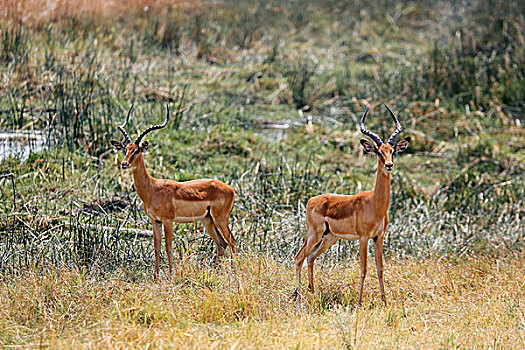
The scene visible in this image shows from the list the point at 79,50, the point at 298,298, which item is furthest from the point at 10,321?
the point at 79,50

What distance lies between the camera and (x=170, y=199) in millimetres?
4973

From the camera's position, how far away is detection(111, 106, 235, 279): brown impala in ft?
16.3

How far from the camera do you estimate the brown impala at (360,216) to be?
14.9 feet

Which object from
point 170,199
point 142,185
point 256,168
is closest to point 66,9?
point 256,168

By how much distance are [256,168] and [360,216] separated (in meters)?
3.58

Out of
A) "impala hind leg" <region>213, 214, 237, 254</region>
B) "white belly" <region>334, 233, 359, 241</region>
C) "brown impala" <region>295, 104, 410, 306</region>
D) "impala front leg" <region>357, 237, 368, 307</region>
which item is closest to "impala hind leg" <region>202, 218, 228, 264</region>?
"impala hind leg" <region>213, 214, 237, 254</region>

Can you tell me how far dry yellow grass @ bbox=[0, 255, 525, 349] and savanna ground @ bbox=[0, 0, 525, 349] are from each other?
0.02 metres

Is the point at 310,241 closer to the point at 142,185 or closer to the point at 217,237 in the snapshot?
the point at 217,237

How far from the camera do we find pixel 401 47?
588 inches

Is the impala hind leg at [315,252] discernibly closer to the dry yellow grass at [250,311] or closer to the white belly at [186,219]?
the dry yellow grass at [250,311]

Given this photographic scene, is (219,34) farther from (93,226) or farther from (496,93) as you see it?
(93,226)

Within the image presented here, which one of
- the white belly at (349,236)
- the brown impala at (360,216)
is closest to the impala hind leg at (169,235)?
the brown impala at (360,216)

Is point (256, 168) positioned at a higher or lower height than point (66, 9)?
lower

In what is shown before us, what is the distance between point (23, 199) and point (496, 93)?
8.29 meters
